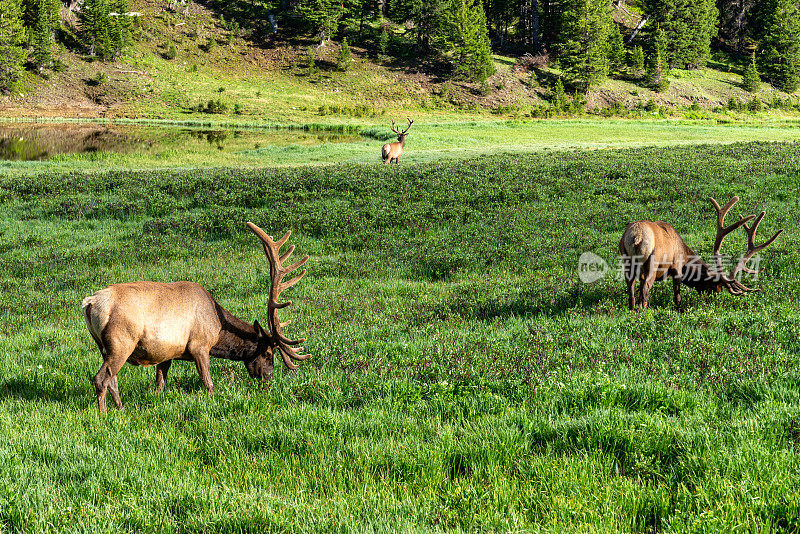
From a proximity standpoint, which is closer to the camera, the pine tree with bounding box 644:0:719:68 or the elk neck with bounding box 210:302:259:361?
the elk neck with bounding box 210:302:259:361

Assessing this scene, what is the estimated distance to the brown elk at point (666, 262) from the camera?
8617 mm

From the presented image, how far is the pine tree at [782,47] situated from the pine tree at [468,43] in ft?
187

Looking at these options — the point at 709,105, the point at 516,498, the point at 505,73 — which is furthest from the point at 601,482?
the point at 709,105

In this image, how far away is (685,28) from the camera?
10262 cm

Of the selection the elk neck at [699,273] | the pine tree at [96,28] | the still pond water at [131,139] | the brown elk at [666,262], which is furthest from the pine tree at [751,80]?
the elk neck at [699,273]

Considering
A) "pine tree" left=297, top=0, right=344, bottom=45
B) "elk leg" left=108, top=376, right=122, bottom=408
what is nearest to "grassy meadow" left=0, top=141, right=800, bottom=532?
"elk leg" left=108, top=376, right=122, bottom=408

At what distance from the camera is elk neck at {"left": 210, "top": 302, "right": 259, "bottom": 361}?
6.42 metres

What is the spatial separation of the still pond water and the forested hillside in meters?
17.9

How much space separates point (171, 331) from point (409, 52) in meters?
102

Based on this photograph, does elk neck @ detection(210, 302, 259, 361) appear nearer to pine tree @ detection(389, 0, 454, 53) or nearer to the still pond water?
the still pond water

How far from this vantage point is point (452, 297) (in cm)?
1049

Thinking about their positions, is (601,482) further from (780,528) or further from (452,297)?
(452,297)

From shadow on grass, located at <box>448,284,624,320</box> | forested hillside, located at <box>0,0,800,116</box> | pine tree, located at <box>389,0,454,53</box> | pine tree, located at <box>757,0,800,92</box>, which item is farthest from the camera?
pine tree, located at <box>757,0,800,92</box>

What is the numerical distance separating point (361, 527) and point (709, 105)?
10504cm
